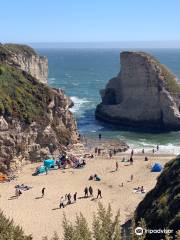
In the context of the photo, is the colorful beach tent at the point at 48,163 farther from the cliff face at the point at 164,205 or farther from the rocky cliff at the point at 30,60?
the rocky cliff at the point at 30,60

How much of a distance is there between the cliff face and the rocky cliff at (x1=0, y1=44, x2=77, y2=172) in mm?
18186

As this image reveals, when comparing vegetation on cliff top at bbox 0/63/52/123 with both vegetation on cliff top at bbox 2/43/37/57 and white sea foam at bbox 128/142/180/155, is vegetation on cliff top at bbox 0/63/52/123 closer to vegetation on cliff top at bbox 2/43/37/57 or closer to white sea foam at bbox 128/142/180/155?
white sea foam at bbox 128/142/180/155

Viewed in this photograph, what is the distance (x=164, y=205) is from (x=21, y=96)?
2683 cm

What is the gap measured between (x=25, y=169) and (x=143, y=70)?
28.9 m

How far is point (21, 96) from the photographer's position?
43.0 meters

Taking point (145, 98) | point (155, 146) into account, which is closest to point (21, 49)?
point (145, 98)

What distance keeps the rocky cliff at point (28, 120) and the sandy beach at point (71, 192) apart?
169 cm

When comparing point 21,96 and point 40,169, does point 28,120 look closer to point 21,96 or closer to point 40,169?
point 21,96

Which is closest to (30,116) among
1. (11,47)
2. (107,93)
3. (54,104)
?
(54,104)

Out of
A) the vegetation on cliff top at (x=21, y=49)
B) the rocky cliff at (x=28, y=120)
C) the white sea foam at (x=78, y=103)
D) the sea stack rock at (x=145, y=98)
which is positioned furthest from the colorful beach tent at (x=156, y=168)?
the vegetation on cliff top at (x=21, y=49)

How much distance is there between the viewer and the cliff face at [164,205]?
16972mm

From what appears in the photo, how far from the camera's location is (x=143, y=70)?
62.1 m

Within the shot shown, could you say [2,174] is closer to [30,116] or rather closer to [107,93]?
[30,116]

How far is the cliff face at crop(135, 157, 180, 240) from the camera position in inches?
668
